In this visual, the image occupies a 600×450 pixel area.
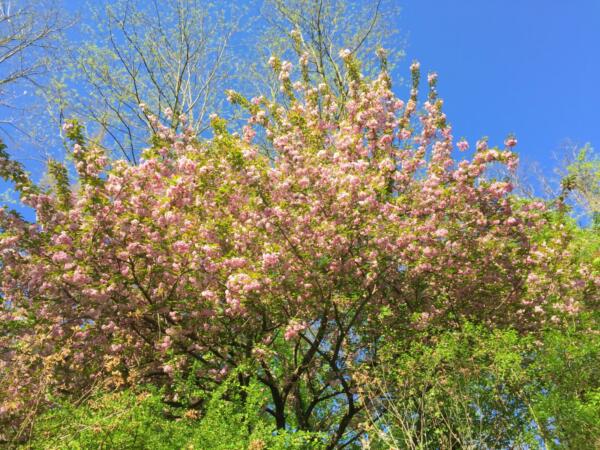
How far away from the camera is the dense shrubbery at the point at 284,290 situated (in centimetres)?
728

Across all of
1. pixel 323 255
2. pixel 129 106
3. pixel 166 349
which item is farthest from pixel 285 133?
pixel 129 106

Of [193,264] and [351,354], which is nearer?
[193,264]

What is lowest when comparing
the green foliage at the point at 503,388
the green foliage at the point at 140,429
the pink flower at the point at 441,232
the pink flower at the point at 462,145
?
the green foliage at the point at 140,429

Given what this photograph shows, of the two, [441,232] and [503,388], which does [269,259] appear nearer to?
[441,232]

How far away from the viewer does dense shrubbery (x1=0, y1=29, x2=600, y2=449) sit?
7.28m

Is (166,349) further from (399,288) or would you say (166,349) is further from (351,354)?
(399,288)

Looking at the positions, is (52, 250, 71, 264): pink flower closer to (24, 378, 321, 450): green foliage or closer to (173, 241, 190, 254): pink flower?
(173, 241, 190, 254): pink flower

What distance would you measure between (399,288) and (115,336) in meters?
5.27

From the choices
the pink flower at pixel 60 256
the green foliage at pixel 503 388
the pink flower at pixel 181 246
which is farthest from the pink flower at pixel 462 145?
the pink flower at pixel 60 256

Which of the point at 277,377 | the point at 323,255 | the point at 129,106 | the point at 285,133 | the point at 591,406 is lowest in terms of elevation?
the point at 591,406

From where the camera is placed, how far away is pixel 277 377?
9.45m

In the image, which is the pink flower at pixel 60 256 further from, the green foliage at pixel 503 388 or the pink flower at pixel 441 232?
the pink flower at pixel 441 232

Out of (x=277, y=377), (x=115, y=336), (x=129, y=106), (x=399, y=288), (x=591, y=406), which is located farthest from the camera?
(x=129, y=106)

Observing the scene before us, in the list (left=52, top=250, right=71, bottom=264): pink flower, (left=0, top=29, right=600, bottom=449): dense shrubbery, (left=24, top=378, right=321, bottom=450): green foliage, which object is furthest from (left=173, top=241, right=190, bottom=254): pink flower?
(left=24, top=378, right=321, bottom=450): green foliage
